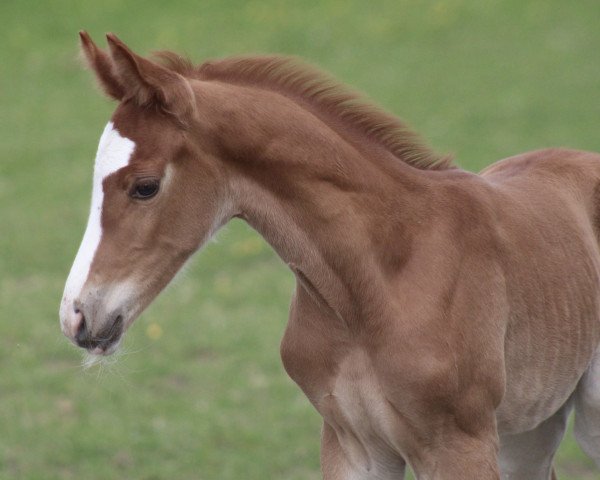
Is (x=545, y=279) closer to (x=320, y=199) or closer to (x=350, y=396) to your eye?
(x=350, y=396)

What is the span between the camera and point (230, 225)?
10.8 meters

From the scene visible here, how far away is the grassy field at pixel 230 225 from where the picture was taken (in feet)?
22.6

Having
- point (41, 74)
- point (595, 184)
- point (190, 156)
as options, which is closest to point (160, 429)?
point (595, 184)

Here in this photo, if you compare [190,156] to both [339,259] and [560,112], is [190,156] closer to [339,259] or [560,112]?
[339,259]

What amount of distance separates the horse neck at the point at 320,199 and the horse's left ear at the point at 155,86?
5.4 inches

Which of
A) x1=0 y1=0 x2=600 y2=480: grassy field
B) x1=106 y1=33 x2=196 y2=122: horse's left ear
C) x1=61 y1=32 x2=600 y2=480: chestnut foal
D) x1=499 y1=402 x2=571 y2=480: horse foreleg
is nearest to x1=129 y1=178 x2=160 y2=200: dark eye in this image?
x1=61 y1=32 x2=600 y2=480: chestnut foal

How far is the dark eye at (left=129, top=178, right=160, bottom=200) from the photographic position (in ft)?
11.4

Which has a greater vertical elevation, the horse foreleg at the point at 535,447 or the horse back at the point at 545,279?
the horse back at the point at 545,279

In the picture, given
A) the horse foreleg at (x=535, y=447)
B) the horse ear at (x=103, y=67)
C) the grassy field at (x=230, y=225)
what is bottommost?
the grassy field at (x=230, y=225)

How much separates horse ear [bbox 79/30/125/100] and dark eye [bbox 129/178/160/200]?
0.30 metres

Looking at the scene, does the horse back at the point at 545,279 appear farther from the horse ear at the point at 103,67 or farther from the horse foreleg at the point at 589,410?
the horse ear at the point at 103,67

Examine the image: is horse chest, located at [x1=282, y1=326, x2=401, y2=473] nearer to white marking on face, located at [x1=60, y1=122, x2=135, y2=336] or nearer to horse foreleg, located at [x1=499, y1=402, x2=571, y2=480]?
white marking on face, located at [x1=60, y1=122, x2=135, y2=336]

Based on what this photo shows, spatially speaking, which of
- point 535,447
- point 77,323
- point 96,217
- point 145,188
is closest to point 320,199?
point 145,188

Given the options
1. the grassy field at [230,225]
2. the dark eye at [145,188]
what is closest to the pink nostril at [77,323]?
the dark eye at [145,188]
